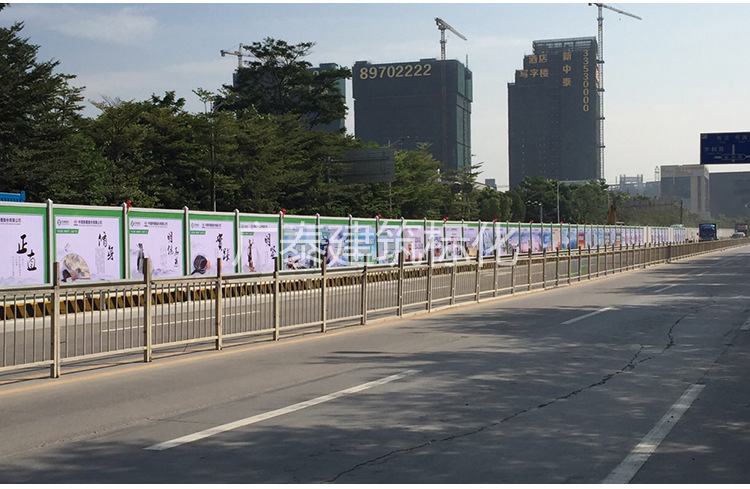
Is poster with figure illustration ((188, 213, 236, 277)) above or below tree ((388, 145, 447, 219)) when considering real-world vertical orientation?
below

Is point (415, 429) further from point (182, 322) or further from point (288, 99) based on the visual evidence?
point (288, 99)

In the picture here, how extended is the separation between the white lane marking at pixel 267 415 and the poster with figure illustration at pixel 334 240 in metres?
22.9

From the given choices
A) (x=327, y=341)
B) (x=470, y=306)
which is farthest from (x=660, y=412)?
(x=470, y=306)

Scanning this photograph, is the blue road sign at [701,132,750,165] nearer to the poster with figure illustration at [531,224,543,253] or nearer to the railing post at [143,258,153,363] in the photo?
the poster with figure illustration at [531,224,543,253]

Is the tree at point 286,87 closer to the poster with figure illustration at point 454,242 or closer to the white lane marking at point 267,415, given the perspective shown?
the poster with figure illustration at point 454,242

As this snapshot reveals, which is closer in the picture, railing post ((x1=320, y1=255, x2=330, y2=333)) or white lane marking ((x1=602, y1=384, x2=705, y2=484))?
white lane marking ((x1=602, y1=384, x2=705, y2=484))

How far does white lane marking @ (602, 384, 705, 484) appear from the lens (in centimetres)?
664

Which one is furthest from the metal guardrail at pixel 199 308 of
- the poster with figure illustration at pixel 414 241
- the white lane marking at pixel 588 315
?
the poster with figure illustration at pixel 414 241

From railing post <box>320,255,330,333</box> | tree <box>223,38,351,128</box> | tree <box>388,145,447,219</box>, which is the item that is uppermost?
tree <box>223,38,351,128</box>

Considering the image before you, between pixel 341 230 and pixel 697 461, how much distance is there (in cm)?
2930

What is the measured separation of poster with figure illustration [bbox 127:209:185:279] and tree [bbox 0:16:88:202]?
61.1 feet

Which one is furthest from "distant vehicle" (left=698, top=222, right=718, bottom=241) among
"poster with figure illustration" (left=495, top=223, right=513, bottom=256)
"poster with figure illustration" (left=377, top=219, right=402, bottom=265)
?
"poster with figure illustration" (left=377, top=219, right=402, bottom=265)

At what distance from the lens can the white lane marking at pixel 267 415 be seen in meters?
7.75

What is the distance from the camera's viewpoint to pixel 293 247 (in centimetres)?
3303
